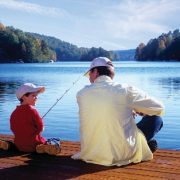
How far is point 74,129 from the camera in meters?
13.8

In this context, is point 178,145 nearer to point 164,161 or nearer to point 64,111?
point 164,161

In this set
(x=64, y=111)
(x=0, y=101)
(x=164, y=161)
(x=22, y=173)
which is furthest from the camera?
(x=0, y=101)

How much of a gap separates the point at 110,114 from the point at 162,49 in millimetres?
134874

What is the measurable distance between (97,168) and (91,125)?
50cm

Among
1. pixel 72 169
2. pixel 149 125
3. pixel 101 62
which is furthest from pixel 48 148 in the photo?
pixel 101 62

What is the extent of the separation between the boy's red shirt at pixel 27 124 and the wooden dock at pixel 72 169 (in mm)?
231

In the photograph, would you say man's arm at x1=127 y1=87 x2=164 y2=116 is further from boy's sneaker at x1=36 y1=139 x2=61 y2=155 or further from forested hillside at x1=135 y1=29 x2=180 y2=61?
forested hillside at x1=135 y1=29 x2=180 y2=61

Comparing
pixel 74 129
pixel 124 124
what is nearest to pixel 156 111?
pixel 124 124

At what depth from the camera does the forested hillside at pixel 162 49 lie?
129375mm

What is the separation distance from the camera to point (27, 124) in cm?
550

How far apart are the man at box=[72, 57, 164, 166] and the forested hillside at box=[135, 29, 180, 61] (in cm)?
12422

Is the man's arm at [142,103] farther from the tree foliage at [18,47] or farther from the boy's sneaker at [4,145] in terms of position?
the tree foliage at [18,47]

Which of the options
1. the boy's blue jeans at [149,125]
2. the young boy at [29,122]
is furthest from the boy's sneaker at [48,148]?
the boy's blue jeans at [149,125]

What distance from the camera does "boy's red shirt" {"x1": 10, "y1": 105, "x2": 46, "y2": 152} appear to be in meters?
5.49
